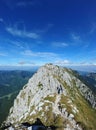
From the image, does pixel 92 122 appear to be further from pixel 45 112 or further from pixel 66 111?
pixel 45 112

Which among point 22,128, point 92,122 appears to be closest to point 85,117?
point 92,122

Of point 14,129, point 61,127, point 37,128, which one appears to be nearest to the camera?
point 14,129

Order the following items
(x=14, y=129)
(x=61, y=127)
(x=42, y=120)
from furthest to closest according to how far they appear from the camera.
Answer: (x=42, y=120) → (x=61, y=127) → (x=14, y=129)

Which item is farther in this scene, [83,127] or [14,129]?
[83,127]

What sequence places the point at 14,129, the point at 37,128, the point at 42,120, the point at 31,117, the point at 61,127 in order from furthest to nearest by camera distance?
the point at 31,117 → the point at 42,120 → the point at 61,127 → the point at 37,128 → the point at 14,129

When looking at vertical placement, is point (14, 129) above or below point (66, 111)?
above

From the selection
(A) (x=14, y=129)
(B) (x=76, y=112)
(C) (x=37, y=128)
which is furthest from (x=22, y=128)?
(B) (x=76, y=112)

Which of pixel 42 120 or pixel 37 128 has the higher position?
pixel 37 128

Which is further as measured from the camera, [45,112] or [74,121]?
[45,112]

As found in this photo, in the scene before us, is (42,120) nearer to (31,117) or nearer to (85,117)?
(31,117)
